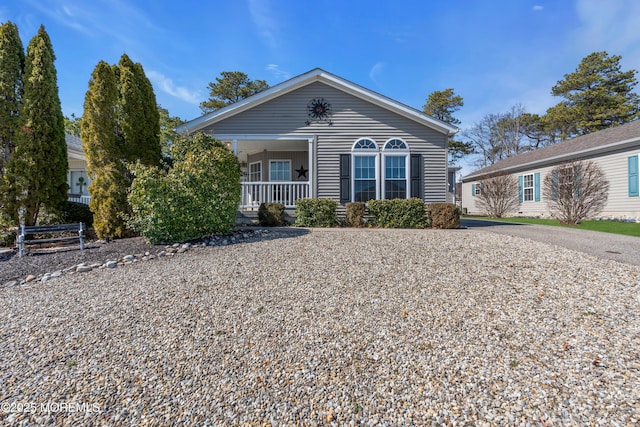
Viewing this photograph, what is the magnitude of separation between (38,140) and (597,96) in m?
35.5

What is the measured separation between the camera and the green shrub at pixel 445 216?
341 inches

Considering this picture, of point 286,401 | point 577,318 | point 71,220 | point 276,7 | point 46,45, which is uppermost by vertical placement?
point 276,7

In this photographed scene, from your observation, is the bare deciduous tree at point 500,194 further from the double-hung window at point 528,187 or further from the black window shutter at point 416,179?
the black window shutter at point 416,179

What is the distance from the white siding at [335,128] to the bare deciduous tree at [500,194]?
36.6 ft

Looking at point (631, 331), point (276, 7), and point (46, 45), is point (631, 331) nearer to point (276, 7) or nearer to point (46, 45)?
point (276, 7)

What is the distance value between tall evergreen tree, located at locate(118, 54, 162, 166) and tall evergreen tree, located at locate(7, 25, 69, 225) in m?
1.76

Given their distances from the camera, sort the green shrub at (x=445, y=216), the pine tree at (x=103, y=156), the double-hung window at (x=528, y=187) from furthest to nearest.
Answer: the double-hung window at (x=528, y=187) < the green shrub at (x=445, y=216) < the pine tree at (x=103, y=156)

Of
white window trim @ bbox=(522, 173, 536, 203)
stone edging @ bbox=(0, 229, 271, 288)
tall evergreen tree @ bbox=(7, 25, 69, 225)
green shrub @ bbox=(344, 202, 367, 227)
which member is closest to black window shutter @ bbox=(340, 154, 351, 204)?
green shrub @ bbox=(344, 202, 367, 227)

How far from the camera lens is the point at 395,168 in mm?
10297

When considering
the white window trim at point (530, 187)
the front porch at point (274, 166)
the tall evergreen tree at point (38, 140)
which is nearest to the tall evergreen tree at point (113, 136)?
the tall evergreen tree at point (38, 140)

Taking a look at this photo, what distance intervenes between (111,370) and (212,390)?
870 millimetres

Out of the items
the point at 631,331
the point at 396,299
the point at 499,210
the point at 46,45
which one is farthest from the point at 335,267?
the point at 499,210

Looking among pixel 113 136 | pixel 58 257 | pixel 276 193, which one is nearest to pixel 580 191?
pixel 276 193

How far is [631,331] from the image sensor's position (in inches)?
103
